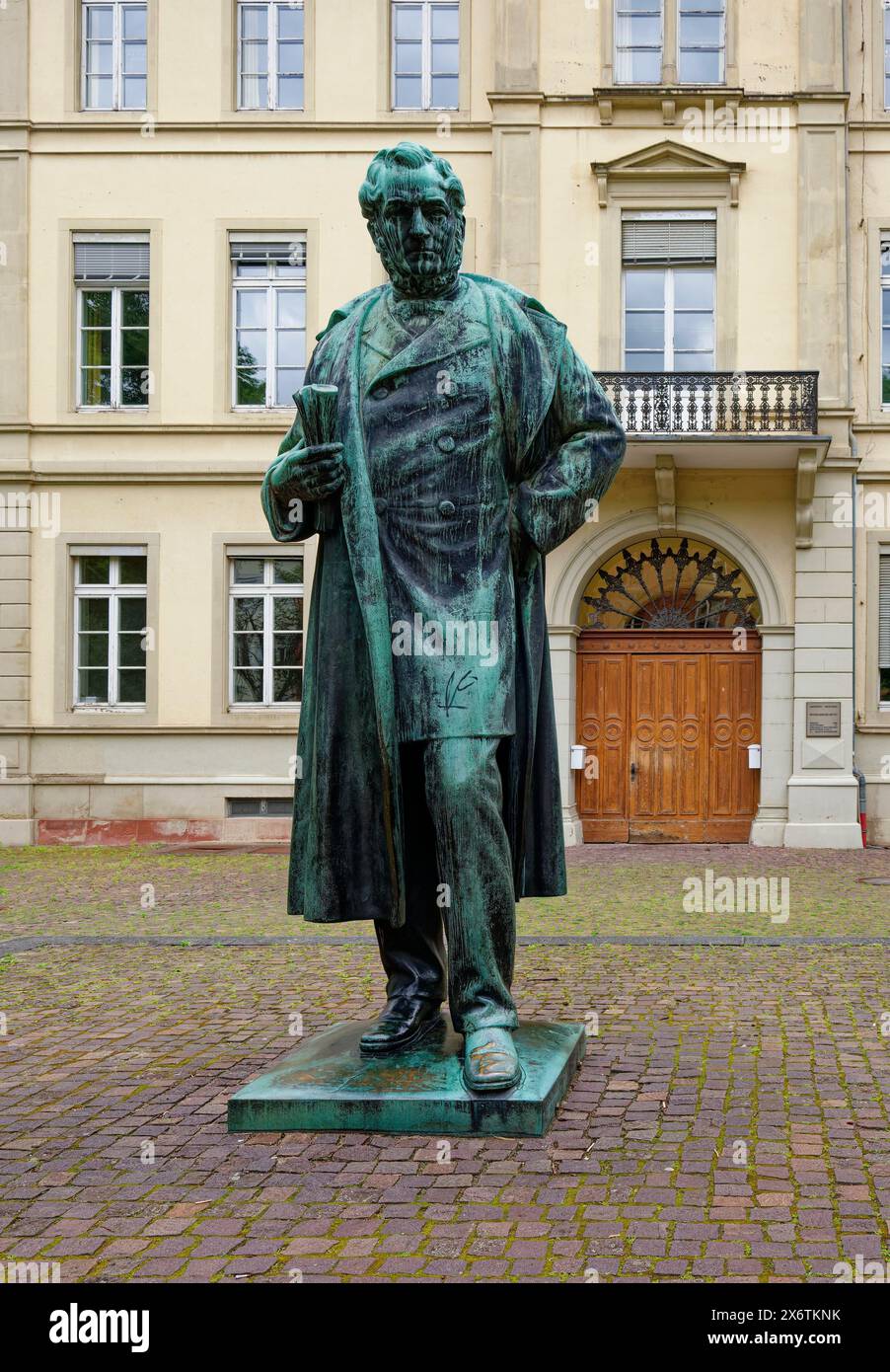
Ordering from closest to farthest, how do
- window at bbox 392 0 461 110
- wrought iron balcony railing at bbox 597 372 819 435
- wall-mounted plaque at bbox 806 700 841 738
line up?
1. wrought iron balcony railing at bbox 597 372 819 435
2. wall-mounted plaque at bbox 806 700 841 738
3. window at bbox 392 0 461 110

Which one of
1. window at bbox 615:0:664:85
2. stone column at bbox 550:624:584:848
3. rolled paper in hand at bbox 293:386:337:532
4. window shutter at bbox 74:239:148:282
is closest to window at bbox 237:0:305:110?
window shutter at bbox 74:239:148:282

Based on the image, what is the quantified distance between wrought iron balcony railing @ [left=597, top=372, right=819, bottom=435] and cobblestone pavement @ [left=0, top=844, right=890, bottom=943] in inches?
192

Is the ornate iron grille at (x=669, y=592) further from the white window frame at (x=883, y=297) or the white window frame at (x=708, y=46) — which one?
the white window frame at (x=708, y=46)

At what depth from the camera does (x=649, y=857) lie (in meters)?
15.7

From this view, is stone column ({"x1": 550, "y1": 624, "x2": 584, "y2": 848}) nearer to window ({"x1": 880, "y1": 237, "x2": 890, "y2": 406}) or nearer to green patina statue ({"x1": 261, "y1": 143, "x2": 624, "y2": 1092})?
window ({"x1": 880, "y1": 237, "x2": 890, "y2": 406})

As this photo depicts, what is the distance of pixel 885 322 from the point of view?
Result: 58.1 ft

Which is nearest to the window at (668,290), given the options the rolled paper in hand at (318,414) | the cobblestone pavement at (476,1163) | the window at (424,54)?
the window at (424,54)

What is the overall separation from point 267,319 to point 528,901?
32.8 feet

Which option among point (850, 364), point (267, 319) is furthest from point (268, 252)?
point (850, 364)

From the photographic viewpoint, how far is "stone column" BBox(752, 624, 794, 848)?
17188 mm

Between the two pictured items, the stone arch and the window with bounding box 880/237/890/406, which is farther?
the window with bounding box 880/237/890/406

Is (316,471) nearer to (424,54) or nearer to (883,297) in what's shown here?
(883,297)

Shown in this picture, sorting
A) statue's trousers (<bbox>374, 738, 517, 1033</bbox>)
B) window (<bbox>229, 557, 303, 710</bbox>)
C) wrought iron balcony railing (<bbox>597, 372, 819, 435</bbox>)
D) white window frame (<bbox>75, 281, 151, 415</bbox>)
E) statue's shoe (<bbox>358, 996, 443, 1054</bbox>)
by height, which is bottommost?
statue's shoe (<bbox>358, 996, 443, 1054</bbox>)

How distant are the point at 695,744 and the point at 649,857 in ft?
8.02
